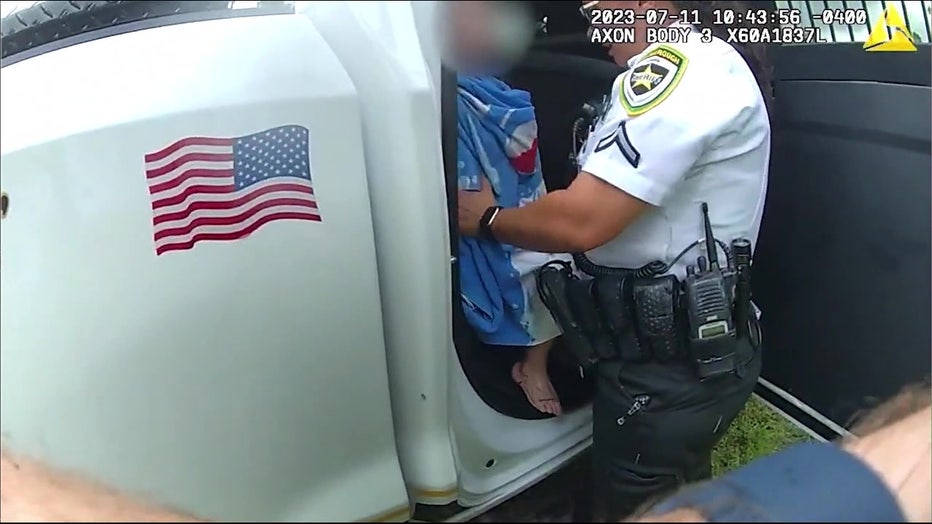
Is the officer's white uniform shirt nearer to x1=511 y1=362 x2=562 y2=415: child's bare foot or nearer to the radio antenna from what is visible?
the radio antenna

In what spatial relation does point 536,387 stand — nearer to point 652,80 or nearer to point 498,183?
point 498,183

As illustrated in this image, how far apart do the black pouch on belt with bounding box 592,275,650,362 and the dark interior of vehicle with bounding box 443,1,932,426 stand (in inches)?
5.6

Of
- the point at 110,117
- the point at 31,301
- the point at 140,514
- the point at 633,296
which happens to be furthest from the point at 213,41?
the point at 633,296

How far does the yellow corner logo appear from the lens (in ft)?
4.50

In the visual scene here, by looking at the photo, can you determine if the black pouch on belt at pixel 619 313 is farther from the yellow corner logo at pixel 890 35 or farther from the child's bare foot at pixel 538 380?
the yellow corner logo at pixel 890 35

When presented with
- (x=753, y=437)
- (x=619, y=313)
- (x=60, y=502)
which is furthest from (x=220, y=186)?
(x=753, y=437)

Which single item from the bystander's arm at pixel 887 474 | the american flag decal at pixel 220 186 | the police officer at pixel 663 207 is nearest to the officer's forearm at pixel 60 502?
the american flag decal at pixel 220 186

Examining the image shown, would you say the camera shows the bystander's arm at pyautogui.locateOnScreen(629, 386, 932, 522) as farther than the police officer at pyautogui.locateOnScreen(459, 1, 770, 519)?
No

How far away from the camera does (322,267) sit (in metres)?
0.75

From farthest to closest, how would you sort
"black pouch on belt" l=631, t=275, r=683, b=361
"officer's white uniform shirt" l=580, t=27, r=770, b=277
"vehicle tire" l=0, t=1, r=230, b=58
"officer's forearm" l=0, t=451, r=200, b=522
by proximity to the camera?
"black pouch on belt" l=631, t=275, r=683, b=361
"officer's white uniform shirt" l=580, t=27, r=770, b=277
"vehicle tire" l=0, t=1, r=230, b=58
"officer's forearm" l=0, t=451, r=200, b=522

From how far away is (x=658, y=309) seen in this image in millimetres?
1116

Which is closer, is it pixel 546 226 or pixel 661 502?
pixel 661 502

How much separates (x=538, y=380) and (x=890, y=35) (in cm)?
69

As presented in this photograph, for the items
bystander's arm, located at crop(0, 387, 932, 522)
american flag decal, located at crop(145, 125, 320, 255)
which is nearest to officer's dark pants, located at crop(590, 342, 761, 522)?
bystander's arm, located at crop(0, 387, 932, 522)
